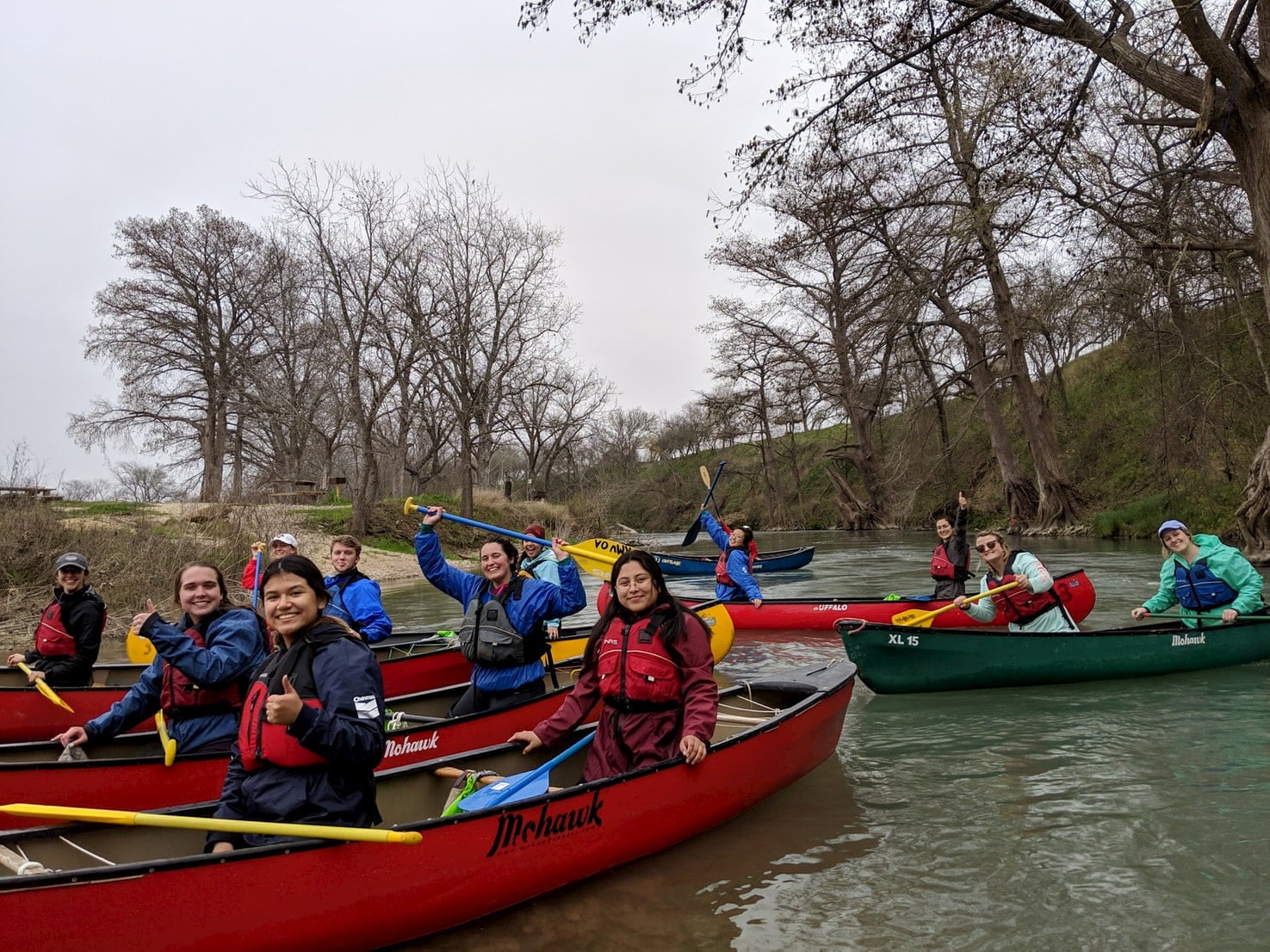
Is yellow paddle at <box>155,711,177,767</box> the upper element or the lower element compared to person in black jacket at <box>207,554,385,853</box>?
lower

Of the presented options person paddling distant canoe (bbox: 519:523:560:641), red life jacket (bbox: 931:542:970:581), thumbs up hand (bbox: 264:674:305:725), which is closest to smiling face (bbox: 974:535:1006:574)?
red life jacket (bbox: 931:542:970:581)

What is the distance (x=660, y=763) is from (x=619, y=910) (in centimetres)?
65

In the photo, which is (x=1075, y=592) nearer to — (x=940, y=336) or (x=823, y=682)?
(x=823, y=682)

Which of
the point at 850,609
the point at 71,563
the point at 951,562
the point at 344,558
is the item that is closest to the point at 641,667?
the point at 344,558

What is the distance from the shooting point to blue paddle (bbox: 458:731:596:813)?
3945 mm

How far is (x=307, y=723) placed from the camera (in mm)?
2680

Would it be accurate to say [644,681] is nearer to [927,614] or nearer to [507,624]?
[507,624]

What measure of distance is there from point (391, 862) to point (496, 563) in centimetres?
213

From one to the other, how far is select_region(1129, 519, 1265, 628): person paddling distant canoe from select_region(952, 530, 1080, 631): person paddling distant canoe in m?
0.65

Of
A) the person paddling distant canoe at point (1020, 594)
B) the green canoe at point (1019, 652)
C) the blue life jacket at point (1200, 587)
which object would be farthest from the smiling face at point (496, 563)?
the blue life jacket at point (1200, 587)

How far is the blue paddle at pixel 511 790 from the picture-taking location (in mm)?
3945

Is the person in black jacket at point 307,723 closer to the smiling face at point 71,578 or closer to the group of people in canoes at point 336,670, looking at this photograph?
the group of people in canoes at point 336,670

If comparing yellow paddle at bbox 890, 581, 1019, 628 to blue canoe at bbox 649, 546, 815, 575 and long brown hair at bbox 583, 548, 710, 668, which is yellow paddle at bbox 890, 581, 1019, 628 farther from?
blue canoe at bbox 649, 546, 815, 575

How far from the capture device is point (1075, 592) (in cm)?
955
